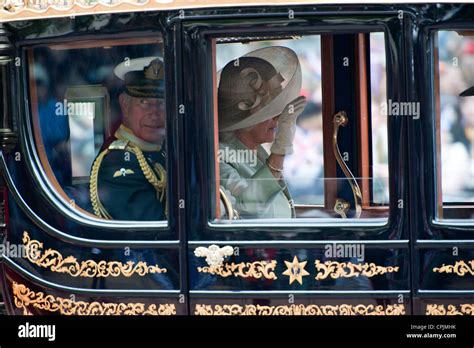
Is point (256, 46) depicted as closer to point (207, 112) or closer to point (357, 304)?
point (207, 112)

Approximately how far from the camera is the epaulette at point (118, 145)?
467 cm

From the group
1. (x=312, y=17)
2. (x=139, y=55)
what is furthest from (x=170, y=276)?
(x=312, y=17)

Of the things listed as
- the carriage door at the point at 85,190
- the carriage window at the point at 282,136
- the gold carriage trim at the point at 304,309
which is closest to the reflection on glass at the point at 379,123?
the carriage window at the point at 282,136

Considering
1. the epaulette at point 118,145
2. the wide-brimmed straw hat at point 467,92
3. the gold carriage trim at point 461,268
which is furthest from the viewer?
the epaulette at point 118,145

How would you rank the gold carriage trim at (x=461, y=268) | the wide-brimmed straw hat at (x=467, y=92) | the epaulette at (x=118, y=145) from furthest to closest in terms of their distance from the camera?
the epaulette at (x=118, y=145) → the wide-brimmed straw hat at (x=467, y=92) → the gold carriage trim at (x=461, y=268)

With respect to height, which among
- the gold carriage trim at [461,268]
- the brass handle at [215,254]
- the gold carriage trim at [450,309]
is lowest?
the gold carriage trim at [450,309]

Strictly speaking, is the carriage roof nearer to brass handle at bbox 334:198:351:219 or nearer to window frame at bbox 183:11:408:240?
window frame at bbox 183:11:408:240

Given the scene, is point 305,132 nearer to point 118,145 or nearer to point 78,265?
point 118,145

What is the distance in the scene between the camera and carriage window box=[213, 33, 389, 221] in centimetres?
452

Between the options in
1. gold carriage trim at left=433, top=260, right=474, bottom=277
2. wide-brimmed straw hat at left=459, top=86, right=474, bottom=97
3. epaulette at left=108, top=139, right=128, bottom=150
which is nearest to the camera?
gold carriage trim at left=433, top=260, right=474, bottom=277

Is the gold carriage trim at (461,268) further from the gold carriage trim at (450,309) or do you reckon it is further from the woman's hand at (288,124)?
the woman's hand at (288,124)

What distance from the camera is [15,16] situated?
4609 mm

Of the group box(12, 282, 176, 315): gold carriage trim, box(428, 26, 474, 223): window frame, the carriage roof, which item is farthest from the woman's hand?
box(12, 282, 176, 315): gold carriage trim

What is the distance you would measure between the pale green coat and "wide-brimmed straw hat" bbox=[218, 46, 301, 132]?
5.7 inches
